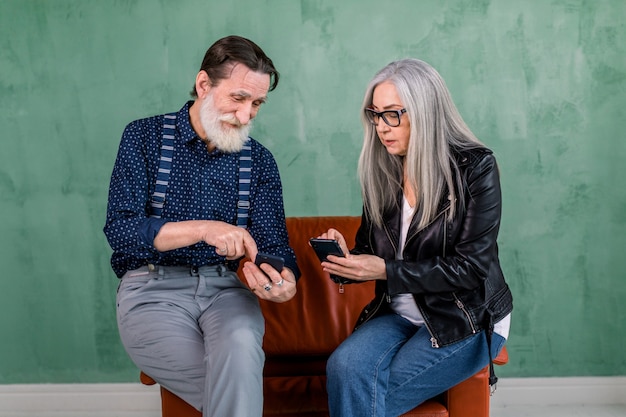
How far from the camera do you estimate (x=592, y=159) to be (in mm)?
3777

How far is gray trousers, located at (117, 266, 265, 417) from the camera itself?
7.64 feet

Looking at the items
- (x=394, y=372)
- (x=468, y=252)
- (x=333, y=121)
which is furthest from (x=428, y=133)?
(x=333, y=121)

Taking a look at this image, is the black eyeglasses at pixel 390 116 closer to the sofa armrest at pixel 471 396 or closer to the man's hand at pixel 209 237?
the man's hand at pixel 209 237

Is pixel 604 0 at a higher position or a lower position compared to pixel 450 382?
higher

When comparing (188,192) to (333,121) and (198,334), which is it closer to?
(198,334)

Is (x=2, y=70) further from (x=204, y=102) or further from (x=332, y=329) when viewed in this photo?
(x=332, y=329)

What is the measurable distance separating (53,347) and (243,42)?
219 cm

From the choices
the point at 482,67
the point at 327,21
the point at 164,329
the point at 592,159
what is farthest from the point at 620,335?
the point at 164,329

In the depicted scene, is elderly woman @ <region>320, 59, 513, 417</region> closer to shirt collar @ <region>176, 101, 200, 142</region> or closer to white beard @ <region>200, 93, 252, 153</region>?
white beard @ <region>200, 93, 252, 153</region>

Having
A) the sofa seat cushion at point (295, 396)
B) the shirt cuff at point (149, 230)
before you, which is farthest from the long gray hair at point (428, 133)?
the shirt cuff at point (149, 230)

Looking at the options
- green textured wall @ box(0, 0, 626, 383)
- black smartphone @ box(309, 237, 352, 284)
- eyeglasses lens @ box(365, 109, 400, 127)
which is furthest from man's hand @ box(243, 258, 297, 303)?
green textured wall @ box(0, 0, 626, 383)

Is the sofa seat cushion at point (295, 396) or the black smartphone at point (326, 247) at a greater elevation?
the black smartphone at point (326, 247)

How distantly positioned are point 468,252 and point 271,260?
2.29 ft

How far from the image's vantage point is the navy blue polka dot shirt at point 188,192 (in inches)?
107
